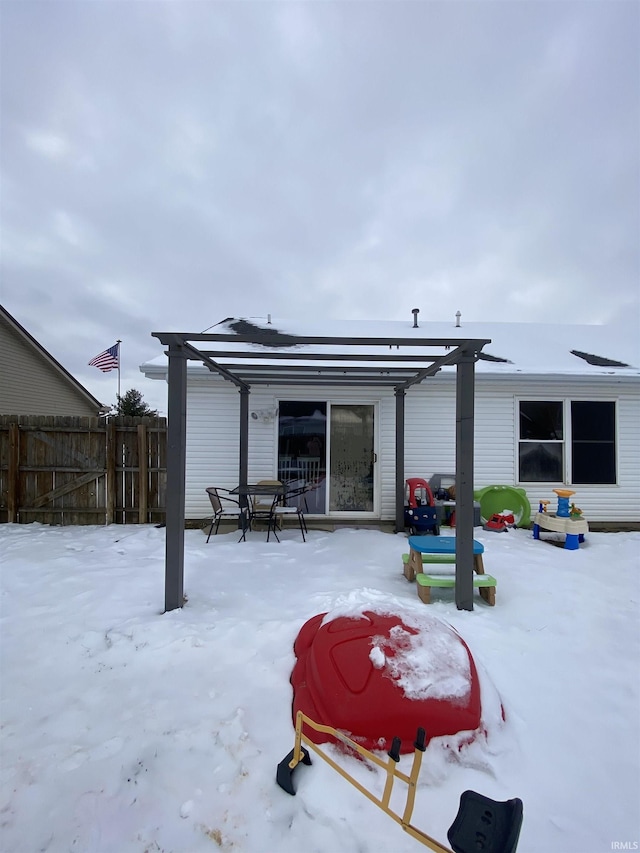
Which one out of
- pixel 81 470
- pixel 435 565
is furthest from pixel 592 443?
pixel 81 470

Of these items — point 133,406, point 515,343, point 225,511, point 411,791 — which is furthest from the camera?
point 133,406

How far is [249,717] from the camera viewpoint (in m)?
2.13

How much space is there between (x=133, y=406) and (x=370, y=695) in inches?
1161

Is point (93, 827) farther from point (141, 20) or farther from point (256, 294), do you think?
point (256, 294)

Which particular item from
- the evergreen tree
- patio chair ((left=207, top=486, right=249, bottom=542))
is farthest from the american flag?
the evergreen tree

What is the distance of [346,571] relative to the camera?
4.39 metres

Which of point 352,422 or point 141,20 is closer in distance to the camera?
point 141,20

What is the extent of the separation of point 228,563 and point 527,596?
127 inches

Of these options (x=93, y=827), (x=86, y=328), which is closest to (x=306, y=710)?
(x=93, y=827)

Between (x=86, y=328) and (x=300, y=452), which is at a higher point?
(x=86, y=328)

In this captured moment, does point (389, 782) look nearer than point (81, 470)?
Yes

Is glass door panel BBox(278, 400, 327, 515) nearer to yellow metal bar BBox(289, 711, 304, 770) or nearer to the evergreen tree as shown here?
yellow metal bar BBox(289, 711, 304, 770)

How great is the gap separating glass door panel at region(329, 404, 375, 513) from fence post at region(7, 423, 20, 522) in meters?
5.47

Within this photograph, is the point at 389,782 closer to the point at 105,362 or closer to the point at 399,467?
the point at 399,467
